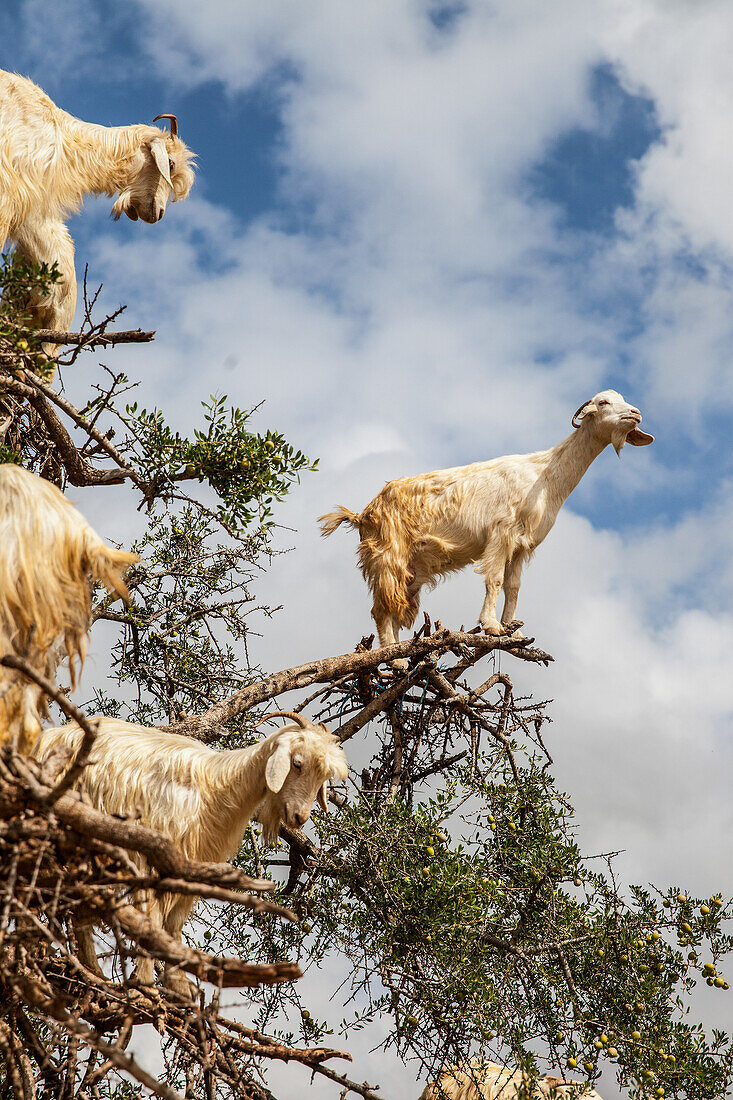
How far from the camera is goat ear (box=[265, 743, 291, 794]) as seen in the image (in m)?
4.42

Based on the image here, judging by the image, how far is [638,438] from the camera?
8.07m

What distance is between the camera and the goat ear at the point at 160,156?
20.2 feet

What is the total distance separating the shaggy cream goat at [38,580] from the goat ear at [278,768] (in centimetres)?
109

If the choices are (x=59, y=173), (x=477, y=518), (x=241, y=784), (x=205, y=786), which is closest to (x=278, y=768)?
(x=241, y=784)

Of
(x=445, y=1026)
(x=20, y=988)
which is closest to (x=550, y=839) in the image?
(x=445, y=1026)

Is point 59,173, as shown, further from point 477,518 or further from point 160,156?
point 477,518

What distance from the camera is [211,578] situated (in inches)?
283

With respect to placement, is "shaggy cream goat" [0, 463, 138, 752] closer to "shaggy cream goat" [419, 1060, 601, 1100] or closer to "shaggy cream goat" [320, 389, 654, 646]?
"shaggy cream goat" [419, 1060, 601, 1100]

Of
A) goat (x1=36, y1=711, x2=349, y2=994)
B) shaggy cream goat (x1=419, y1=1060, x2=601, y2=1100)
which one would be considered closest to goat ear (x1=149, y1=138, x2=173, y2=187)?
goat (x1=36, y1=711, x2=349, y2=994)

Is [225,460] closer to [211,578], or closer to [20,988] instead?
[211,578]

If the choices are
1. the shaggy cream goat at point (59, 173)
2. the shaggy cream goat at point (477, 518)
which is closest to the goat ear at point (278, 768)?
the shaggy cream goat at point (59, 173)

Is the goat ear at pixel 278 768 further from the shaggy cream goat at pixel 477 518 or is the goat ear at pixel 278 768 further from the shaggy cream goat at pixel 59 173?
the shaggy cream goat at pixel 477 518

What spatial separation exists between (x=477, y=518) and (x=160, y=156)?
10.8 feet

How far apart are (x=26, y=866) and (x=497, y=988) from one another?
3.15 m
